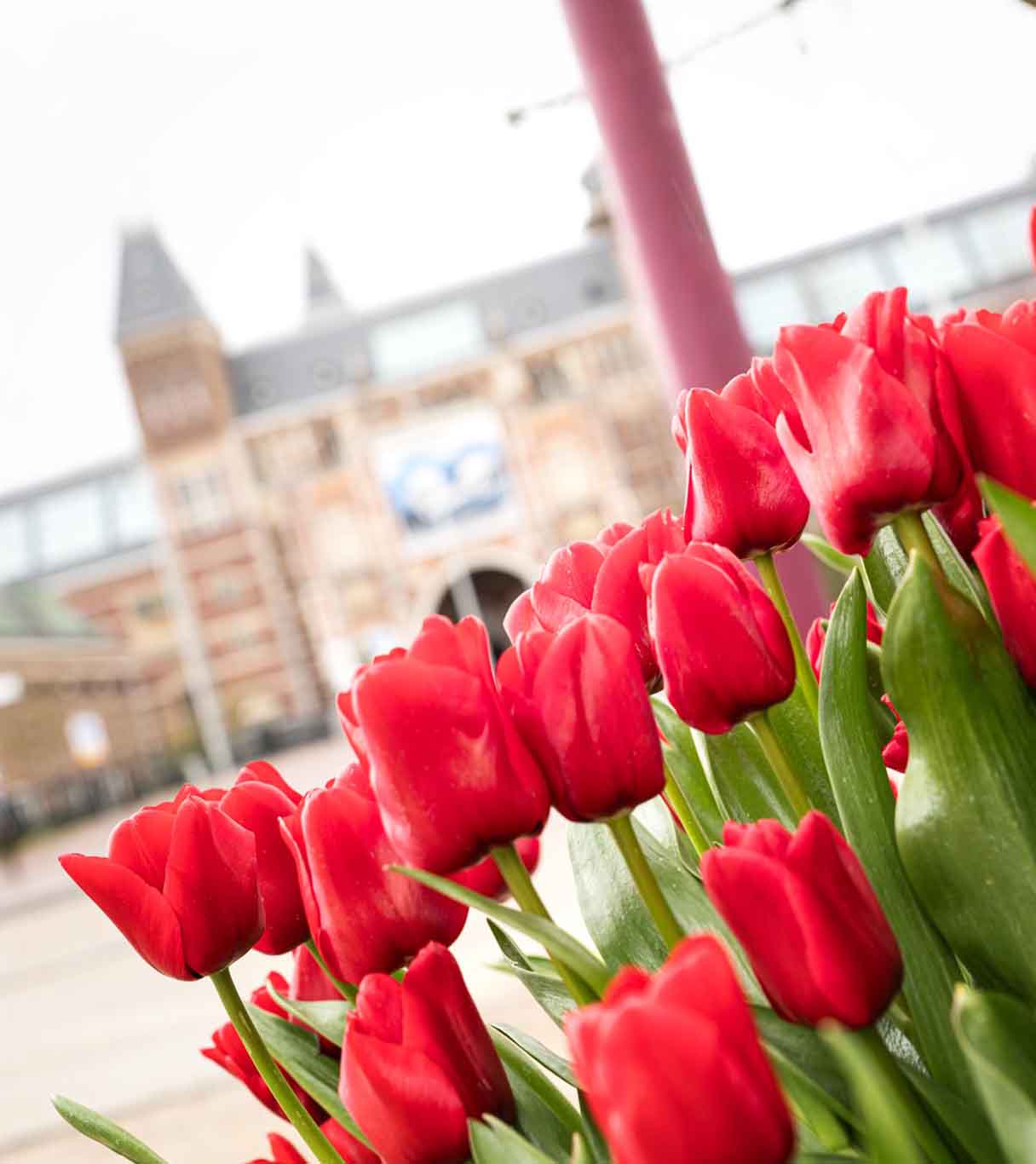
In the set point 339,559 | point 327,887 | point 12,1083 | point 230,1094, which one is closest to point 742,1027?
point 327,887

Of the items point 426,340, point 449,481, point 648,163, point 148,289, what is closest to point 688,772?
point 648,163

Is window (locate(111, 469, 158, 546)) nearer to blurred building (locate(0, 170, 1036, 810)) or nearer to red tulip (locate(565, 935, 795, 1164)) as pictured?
blurred building (locate(0, 170, 1036, 810))

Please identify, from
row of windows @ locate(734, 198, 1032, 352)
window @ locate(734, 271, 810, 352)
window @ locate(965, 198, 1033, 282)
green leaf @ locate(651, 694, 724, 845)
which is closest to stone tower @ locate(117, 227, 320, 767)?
window @ locate(734, 271, 810, 352)

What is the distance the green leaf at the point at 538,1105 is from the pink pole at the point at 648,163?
3.45 ft

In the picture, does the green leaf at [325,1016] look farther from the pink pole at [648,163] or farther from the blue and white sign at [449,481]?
the blue and white sign at [449,481]

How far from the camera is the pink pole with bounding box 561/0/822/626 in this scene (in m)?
1.27

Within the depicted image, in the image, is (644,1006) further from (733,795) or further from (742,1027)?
(733,795)

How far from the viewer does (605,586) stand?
276 mm

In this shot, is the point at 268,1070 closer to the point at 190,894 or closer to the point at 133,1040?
the point at 190,894

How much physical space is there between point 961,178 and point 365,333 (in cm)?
1985

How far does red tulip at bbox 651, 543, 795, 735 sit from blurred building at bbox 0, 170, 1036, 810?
17.9 m

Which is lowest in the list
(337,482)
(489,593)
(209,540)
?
(489,593)

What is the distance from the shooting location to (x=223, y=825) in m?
0.27

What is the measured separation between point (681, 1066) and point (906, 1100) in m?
0.09
